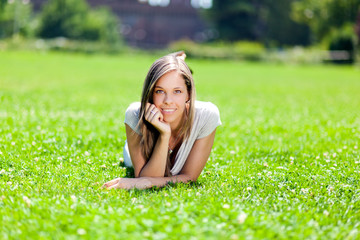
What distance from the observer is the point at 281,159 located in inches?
164

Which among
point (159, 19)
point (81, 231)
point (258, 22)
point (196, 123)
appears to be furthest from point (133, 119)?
point (159, 19)

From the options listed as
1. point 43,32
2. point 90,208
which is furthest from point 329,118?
point 43,32

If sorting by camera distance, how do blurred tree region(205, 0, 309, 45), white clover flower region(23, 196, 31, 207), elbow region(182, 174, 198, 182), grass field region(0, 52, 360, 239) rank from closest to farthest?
grass field region(0, 52, 360, 239) < white clover flower region(23, 196, 31, 207) < elbow region(182, 174, 198, 182) < blurred tree region(205, 0, 309, 45)

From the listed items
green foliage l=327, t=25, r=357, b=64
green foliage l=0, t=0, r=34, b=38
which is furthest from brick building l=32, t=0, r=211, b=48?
green foliage l=327, t=25, r=357, b=64

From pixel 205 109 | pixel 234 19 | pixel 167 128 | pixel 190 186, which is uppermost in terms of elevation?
pixel 234 19

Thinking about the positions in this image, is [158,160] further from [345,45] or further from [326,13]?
[326,13]

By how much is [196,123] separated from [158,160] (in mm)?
438

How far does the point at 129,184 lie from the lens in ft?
9.76

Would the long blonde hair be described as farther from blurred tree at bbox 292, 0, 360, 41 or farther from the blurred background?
blurred tree at bbox 292, 0, 360, 41

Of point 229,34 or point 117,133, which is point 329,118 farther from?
point 229,34

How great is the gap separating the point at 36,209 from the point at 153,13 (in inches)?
2854

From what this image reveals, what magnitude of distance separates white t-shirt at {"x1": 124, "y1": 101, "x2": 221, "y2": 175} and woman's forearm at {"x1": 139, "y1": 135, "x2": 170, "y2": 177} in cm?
20

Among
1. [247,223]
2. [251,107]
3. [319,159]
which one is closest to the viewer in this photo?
[247,223]

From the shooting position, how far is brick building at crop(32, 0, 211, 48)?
71188 millimetres
